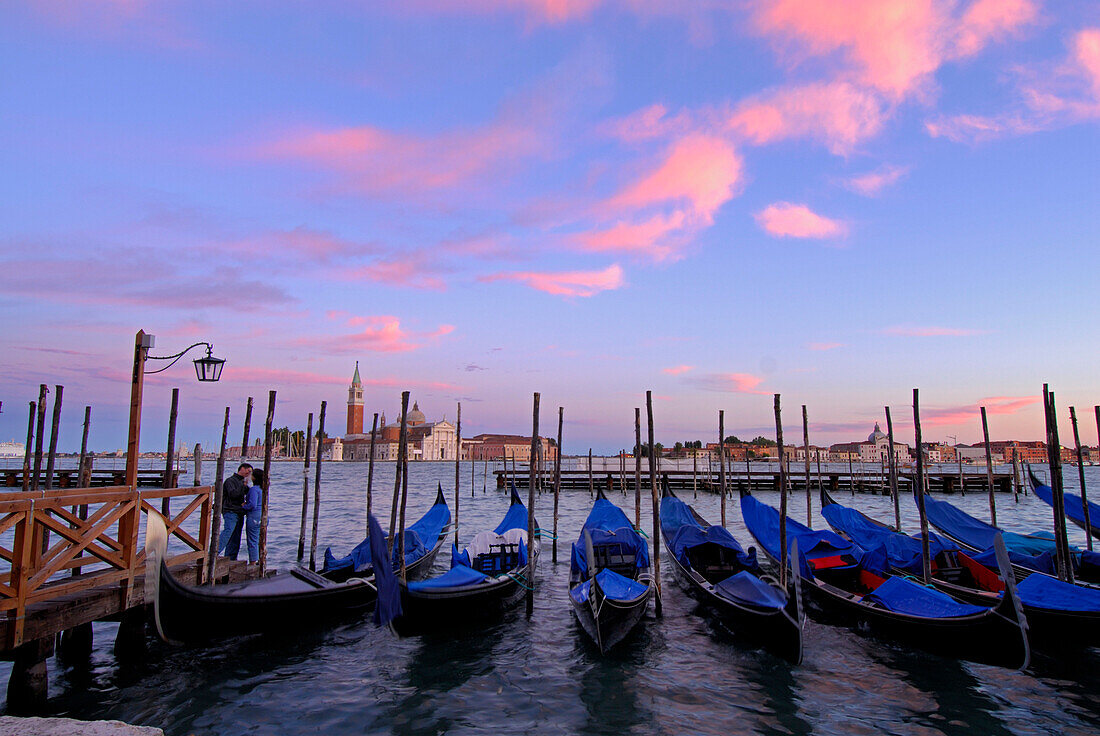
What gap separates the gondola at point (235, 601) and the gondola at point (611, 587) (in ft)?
8.99

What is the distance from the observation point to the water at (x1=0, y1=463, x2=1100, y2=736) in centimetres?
507

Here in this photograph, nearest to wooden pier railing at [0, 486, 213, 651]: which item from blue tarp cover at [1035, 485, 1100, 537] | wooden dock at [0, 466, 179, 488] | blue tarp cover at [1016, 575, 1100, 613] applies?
blue tarp cover at [1016, 575, 1100, 613]

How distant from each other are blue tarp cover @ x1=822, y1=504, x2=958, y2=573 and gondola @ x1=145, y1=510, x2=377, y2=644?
23.4ft

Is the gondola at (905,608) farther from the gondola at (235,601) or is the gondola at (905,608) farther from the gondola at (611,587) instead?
the gondola at (235,601)

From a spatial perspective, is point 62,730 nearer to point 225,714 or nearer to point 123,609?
point 225,714

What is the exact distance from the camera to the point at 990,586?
7957mm

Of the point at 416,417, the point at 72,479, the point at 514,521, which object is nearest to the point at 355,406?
the point at 416,417

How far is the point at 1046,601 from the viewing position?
621 cm

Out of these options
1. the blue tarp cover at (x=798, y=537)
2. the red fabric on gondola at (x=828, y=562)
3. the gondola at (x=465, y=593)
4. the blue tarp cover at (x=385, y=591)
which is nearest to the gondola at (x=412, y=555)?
the blue tarp cover at (x=385, y=591)

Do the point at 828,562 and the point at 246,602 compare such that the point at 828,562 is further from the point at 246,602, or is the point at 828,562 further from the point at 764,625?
the point at 246,602

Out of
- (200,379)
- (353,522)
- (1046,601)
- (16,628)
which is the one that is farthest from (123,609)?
(353,522)

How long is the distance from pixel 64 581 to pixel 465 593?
Result: 12.3ft

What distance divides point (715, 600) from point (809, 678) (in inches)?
57.1

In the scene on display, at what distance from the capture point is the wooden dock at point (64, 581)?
4902mm
